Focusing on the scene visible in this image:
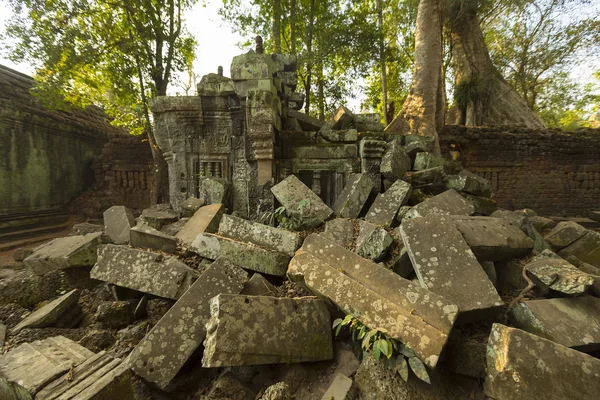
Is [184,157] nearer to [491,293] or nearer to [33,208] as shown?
[491,293]

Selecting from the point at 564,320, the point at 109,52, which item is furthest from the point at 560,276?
the point at 109,52

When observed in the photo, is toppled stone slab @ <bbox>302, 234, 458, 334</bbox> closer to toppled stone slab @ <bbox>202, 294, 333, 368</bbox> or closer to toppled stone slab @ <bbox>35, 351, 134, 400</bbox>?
toppled stone slab @ <bbox>202, 294, 333, 368</bbox>

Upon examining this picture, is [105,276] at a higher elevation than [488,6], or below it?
below

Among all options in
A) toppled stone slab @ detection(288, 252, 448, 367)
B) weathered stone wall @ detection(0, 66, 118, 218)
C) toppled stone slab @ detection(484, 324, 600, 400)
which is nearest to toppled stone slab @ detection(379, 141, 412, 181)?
toppled stone slab @ detection(288, 252, 448, 367)

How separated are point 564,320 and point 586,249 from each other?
6.60 ft

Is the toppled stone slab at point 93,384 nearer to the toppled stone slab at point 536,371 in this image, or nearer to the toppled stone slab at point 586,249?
the toppled stone slab at point 536,371

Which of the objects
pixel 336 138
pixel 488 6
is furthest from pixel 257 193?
pixel 488 6

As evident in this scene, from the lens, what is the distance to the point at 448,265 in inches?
75.4

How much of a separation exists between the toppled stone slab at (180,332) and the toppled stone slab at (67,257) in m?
1.50

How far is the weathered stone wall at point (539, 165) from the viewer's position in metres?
8.73

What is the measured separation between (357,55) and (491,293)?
32.9 feet

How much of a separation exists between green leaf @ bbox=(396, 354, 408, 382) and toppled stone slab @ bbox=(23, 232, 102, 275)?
305 centimetres

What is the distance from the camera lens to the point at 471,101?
1020 centimetres

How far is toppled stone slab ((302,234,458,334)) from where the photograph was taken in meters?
1.57
